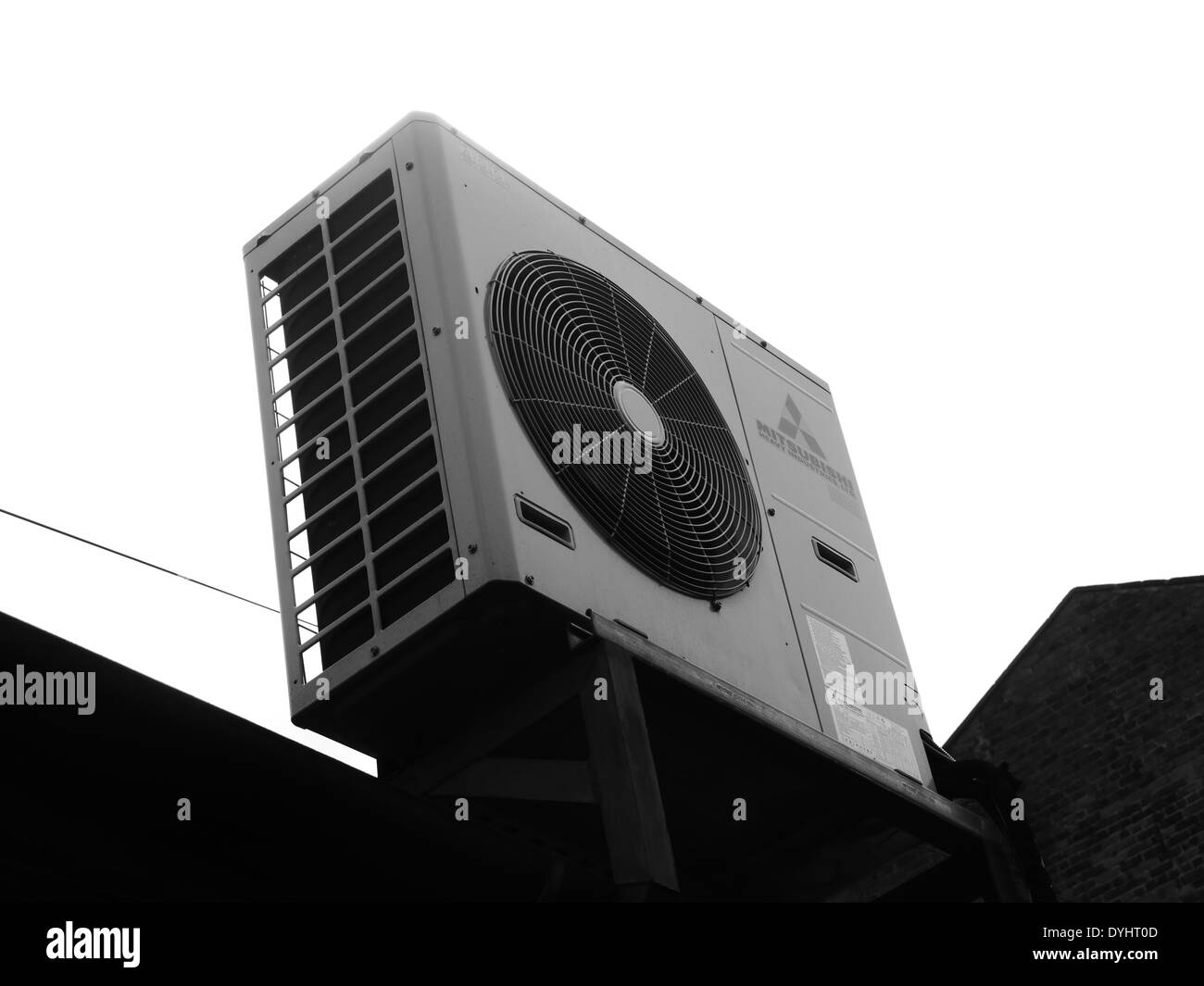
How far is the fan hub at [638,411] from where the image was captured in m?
5.62

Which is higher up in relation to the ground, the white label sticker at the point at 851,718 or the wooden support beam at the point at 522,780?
the white label sticker at the point at 851,718

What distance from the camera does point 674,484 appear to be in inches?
223

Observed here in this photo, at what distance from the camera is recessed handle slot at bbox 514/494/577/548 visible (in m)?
4.83

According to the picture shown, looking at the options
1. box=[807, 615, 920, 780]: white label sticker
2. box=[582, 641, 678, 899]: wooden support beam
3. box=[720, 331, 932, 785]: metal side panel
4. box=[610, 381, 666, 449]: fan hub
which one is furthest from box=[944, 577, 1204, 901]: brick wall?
box=[582, 641, 678, 899]: wooden support beam

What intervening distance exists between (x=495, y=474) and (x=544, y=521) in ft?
0.78

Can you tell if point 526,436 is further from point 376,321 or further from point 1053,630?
point 1053,630

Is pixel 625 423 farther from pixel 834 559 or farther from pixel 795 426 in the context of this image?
pixel 795 426

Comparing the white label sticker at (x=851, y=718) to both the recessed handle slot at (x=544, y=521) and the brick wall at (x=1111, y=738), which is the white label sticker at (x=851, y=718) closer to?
the recessed handle slot at (x=544, y=521)

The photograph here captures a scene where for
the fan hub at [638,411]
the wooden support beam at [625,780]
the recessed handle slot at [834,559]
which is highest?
the fan hub at [638,411]

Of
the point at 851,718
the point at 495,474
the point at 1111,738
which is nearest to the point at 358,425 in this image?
the point at 495,474

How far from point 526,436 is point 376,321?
0.68 metres

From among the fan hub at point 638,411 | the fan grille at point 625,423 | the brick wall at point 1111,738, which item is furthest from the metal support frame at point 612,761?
the brick wall at point 1111,738

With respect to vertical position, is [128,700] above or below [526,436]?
below
